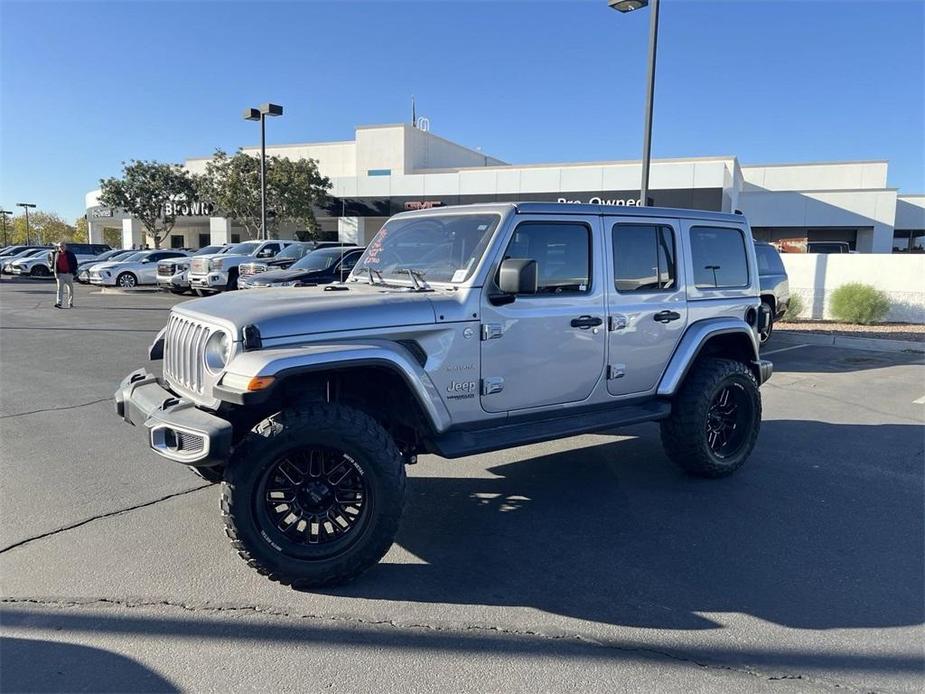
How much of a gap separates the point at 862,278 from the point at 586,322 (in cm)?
1417

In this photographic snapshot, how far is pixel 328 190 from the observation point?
39594mm

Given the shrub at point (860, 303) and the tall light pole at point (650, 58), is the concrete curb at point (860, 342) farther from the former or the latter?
the tall light pole at point (650, 58)

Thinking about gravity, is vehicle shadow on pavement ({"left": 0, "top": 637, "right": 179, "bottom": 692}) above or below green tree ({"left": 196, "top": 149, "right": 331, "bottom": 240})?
below

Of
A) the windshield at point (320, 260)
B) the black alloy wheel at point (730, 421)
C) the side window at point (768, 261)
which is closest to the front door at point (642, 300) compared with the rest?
the black alloy wheel at point (730, 421)

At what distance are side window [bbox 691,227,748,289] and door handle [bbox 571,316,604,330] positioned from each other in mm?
1216

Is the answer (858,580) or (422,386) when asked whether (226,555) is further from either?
(858,580)

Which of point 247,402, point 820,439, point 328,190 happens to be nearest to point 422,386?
point 247,402

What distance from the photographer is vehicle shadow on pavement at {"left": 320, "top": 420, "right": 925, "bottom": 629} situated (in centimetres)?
344

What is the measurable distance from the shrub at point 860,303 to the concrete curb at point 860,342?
209cm

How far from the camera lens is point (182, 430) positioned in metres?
3.35

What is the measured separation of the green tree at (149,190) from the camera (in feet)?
145

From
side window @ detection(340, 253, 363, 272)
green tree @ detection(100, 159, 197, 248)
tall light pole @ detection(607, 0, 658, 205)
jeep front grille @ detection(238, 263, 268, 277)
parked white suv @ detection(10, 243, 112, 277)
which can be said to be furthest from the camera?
green tree @ detection(100, 159, 197, 248)

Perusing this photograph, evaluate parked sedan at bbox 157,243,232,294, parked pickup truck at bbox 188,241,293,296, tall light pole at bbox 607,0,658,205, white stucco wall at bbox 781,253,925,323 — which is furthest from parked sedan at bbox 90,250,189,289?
white stucco wall at bbox 781,253,925,323

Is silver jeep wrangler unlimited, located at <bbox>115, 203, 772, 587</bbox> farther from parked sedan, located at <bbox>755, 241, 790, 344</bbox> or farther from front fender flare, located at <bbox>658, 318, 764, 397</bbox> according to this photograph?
parked sedan, located at <bbox>755, 241, 790, 344</bbox>
